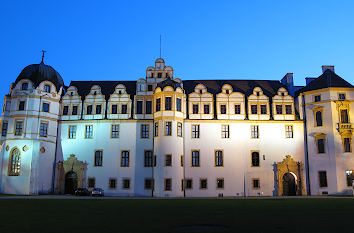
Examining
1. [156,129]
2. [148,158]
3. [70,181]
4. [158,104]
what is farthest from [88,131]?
[158,104]

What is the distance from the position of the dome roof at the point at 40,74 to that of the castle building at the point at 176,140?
Result: 0.16 m

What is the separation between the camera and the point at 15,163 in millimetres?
43938

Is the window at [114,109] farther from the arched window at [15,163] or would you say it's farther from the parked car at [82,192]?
the arched window at [15,163]

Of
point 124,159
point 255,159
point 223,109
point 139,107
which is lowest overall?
point 124,159

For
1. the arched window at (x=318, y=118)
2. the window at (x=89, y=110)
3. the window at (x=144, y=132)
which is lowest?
the window at (x=144, y=132)

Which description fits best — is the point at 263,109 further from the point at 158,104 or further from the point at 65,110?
the point at 65,110

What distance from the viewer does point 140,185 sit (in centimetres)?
4434

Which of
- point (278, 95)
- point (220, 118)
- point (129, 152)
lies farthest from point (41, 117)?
point (278, 95)

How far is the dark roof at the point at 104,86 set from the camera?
164 feet

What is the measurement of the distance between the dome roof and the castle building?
0.54ft

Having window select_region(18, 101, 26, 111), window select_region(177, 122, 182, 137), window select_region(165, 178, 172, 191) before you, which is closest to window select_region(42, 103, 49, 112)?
window select_region(18, 101, 26, 111)

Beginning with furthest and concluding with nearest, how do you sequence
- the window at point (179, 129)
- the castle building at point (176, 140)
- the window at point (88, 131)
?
the window at point (88, 131), the window at point (179, 129), the castle building at point (176, 140)

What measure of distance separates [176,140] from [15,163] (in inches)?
843

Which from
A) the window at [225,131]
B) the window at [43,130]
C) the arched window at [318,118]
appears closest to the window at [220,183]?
the window at [225,131]
